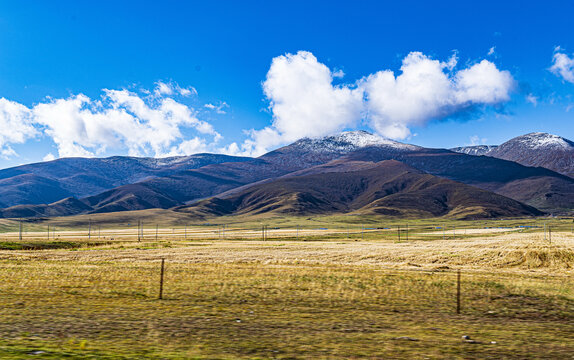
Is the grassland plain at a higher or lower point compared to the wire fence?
higher

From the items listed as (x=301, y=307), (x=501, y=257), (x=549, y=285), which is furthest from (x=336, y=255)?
Result: (x=301, y=307)

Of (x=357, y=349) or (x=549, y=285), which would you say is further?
(x=549, y=285)

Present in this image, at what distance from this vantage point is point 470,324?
16.0 meters

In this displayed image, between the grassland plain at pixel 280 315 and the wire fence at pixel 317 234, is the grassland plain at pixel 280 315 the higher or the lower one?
the higher one

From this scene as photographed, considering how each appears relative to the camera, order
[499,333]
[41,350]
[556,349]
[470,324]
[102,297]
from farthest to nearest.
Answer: [102,297], [470,324], [499,333], [556,349], [41,350]

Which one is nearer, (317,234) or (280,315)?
(280,315)

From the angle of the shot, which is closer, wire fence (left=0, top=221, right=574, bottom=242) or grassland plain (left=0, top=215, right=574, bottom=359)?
grassland plain (left=0, top=215, right=574, bottom=359)

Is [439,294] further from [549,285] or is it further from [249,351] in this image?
[249,351]

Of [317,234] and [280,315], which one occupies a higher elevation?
[280,315]

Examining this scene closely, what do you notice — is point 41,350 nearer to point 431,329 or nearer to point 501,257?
point 431,329

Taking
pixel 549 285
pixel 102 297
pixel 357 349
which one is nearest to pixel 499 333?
pixel 357 349

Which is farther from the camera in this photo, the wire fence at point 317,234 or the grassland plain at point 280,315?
the wire fence at point 317,234

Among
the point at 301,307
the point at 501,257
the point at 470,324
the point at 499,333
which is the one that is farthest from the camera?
the point at 501,257

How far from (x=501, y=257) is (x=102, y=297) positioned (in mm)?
37214
